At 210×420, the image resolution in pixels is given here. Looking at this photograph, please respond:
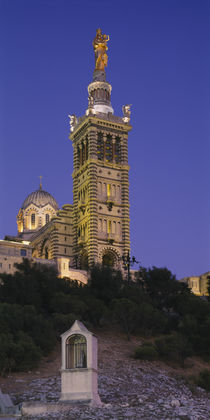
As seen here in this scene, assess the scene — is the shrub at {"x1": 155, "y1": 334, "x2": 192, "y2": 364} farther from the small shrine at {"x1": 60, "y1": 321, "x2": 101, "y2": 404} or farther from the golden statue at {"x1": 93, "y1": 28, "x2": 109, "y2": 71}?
the golden statue at {"x1": 93, "y1": 28, "x2": 109, "y2": 71}

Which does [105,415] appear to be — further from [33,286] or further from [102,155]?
[102,155]

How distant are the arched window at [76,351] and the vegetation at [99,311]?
29.2ft

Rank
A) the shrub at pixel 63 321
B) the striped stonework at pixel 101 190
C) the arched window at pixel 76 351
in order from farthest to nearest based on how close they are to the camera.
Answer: the striped stonework at pixel 101 190
the shrub at pixel 63 321
the arched window at pixel 76 351

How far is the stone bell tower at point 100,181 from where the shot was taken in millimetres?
68688

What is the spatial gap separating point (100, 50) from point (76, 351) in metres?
56.4

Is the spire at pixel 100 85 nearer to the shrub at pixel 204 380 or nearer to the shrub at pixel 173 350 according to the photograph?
the shrub at pixel 173 350

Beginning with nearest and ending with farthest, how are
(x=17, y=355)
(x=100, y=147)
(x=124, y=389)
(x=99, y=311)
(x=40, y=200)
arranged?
(x=124, y=389) → (x=17, y=355) → (x=99, y=311) → (x=100, y=147) → (x=40, y=200)

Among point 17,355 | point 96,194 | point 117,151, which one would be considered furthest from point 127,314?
point 117,151

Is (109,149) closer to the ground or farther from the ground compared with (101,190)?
farther from the ground

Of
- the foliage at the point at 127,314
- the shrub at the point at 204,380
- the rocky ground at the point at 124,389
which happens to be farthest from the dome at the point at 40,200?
the shrub at the point at 204,380

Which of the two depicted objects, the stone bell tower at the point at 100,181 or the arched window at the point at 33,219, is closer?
the stone bell tower at the point at 100,181

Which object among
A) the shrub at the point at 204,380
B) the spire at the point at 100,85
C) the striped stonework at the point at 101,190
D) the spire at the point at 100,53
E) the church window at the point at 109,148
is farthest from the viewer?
the spire at the point at 100,53

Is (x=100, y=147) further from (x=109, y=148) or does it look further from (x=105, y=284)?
(x=105, y=284)

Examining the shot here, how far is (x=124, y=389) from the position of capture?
3303cm
